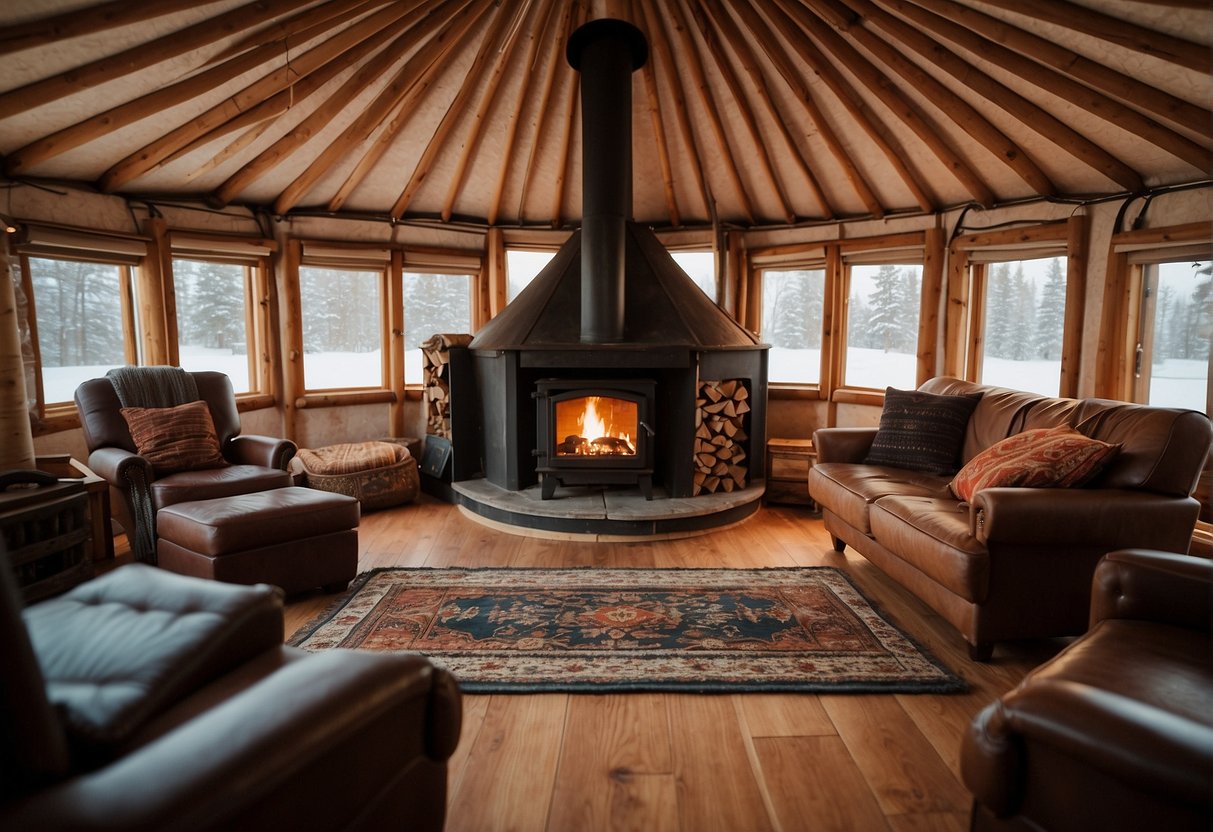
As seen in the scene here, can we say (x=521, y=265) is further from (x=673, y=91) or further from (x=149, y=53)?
(x=149, y=53)

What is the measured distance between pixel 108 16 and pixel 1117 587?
4.21 meters

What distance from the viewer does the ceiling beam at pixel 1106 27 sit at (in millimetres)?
2908

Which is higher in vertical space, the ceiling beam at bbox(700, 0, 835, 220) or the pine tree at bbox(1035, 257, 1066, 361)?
the ceiling beam at bbox(700, 0, 835, 220)

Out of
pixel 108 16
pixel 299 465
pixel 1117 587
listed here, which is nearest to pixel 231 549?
pixel 299 465

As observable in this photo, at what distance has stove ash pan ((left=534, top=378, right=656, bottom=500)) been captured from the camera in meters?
4.25

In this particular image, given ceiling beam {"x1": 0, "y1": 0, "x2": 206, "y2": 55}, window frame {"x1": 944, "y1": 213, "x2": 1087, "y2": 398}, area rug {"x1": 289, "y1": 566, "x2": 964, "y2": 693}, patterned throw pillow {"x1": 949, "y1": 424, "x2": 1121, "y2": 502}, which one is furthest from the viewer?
window frame {"x1": 944, "y1": 213, "x2": 1087, "y2": 398}

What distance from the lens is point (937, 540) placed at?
266cm

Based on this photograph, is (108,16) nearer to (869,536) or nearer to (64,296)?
(64,296)

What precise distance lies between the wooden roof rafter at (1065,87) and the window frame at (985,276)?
829mm

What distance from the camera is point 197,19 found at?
322 centimetres

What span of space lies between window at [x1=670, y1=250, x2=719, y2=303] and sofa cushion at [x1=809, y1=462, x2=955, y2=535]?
2.77 meters

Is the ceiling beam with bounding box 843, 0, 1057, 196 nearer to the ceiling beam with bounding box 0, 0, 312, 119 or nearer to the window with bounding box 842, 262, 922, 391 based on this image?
the window with bounding box 842, 262, 922, 391

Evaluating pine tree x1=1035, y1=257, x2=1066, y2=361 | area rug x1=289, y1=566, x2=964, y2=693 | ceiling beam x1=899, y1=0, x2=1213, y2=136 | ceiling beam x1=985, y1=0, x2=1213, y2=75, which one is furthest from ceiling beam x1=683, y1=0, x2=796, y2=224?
area rug x1=289, y1=566, x2=964, y2=693

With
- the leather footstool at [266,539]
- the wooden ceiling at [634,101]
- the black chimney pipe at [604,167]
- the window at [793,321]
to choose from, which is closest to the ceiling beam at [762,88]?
the wooden ceiling at [634,101]
